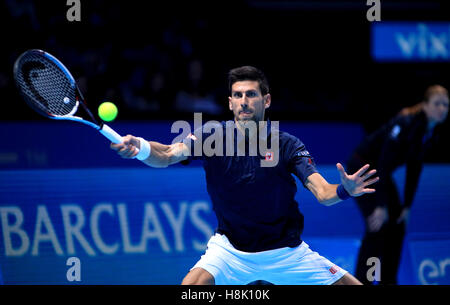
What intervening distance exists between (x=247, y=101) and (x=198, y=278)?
1.23 m

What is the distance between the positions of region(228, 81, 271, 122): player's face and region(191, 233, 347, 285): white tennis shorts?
0.85m

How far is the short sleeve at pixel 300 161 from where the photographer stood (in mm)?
3773

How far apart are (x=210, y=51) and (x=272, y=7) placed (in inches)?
47.8

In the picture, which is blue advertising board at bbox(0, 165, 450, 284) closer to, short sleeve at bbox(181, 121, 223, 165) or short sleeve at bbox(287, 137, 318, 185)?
short sleeve at bbox(181, 121, 223, 165)

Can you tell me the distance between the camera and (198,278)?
350 cm

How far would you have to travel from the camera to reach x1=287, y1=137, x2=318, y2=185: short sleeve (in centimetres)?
377

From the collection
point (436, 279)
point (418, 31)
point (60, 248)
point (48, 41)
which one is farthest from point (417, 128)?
point (48, 41)

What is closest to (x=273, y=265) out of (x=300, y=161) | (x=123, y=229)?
(x=300, y=161)

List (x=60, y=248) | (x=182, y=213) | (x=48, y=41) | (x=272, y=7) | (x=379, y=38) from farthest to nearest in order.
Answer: (x=272, y=7)
(x=379, y=38)
(x=48, y=41)
(x=182, y=213)
(x=60, y=248)

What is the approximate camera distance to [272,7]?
329 inches

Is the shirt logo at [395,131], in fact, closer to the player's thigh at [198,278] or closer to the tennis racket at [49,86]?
the player's thigh at [198,278]

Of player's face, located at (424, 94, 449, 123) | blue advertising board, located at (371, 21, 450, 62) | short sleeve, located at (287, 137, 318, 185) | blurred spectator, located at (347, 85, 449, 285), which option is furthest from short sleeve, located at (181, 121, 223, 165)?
blue advertising board, located at (371, 21, 450, 62)

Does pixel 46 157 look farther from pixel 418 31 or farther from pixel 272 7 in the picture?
pixel 418 31

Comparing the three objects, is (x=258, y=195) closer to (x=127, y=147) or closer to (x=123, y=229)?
(x=127, y=147)
